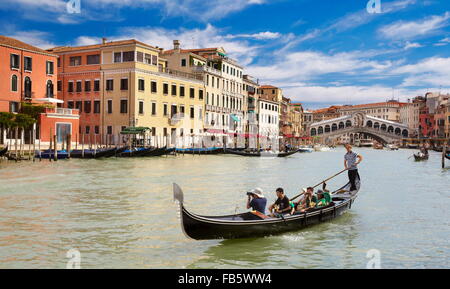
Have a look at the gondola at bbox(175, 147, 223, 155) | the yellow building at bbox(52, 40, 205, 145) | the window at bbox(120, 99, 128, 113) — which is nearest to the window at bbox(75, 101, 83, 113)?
the yellow building at bbox(52, 40, 205, 145)

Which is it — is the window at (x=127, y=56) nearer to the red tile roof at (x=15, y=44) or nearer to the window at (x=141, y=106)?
the window at (x=141, y=106)

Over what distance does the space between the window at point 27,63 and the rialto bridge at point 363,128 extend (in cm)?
5745

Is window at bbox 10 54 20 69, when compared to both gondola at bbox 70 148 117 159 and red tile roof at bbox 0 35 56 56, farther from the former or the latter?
gondola at bbox 70 148 117 159

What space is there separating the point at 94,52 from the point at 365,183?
A: 19.5 meters

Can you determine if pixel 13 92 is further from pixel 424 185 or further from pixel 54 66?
pixel 424 185

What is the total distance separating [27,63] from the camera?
79.4 feet

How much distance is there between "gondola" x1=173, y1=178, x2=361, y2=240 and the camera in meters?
5.90

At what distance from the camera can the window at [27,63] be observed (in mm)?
24000

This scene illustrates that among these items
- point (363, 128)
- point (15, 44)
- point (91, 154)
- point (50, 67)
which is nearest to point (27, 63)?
point (15, 44)

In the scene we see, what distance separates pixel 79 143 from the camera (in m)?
28.6

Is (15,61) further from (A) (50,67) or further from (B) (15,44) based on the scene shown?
(A) (50,67)

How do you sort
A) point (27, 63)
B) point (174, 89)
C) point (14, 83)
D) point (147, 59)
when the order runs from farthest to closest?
point (174, 89)
point (147, 59)
point (27, 63)
point (14, 83)

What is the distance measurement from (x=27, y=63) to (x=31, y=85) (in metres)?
1.14

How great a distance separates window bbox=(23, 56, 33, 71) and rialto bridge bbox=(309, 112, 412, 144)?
5745 cm
